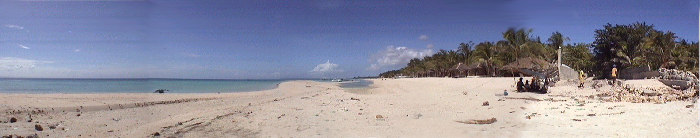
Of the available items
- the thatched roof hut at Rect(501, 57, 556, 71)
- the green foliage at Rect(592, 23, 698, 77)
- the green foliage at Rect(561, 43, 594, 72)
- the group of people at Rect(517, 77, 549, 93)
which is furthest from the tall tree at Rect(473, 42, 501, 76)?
the group of people at Rect(517, 77, 549, 93)

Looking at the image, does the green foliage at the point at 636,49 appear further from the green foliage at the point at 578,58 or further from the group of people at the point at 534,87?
the group of people at the point at 534,87

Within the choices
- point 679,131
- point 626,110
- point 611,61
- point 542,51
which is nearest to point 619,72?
point 611,61

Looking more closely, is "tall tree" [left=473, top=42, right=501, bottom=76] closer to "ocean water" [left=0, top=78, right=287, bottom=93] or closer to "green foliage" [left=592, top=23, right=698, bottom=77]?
"green foliage" [left=592, top=23, right=698, bottom=77]

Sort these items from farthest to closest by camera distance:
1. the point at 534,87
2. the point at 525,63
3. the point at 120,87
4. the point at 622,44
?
the point at 525,63 < the point at 120,87 < the point at 622,44 < the point at 534,87

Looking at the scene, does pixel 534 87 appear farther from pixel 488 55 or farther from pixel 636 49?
pixel 488 55

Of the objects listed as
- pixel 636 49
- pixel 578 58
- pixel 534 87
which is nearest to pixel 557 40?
pixel 578 58

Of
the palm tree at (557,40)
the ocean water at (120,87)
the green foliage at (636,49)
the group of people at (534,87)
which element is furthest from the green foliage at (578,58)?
the group of people at (534,87)

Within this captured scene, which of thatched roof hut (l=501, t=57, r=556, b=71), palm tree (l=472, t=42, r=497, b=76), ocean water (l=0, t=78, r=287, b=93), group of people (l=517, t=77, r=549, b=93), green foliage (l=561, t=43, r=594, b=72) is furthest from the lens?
palm tree (l=472, t=42, r=497, b=76)

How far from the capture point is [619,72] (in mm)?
25156

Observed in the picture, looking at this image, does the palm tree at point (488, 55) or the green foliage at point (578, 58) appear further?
the palm tree at point (488, 55)

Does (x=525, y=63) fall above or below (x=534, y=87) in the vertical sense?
above

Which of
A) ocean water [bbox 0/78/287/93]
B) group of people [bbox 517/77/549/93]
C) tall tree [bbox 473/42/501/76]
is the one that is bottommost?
ocean water [bbox 0/78/287/93]

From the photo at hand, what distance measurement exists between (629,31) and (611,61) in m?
1.94

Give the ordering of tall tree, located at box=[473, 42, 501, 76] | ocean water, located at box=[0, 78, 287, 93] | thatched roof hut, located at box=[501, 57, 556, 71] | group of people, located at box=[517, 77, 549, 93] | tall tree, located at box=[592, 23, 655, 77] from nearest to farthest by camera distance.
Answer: group of people, located at box=[517, 77, 549, 93] → ocean water, located at box=[0, 78, 287, 93] → tall tree, located at box=[592, 23, 655, 77] → thatched roof hut, located at box=[501, 57, 556, 71] → tall tree, located at box=[473, 42, 501, 76]
